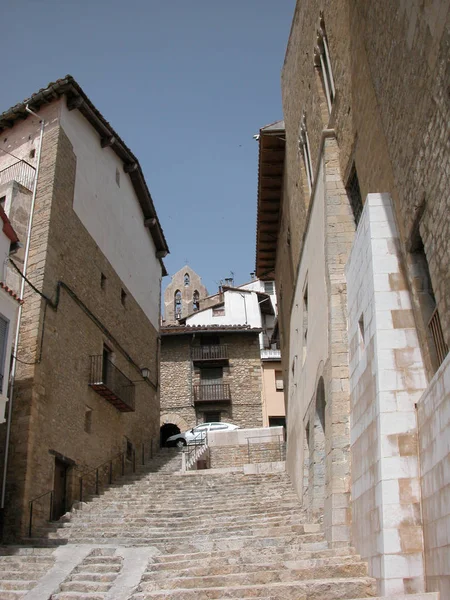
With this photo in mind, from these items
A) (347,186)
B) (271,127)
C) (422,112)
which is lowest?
(422,112)

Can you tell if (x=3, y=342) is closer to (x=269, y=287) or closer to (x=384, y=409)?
(x=384, y=409)

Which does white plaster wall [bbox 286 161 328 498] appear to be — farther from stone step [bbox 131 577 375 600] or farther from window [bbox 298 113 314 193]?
stone step [bbox 131 577 375 600]

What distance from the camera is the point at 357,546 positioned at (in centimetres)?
892

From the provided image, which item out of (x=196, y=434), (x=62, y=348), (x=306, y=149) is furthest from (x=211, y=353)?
(x=306, y=149)

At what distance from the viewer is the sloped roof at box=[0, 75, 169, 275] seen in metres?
18.9

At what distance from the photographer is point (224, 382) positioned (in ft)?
115

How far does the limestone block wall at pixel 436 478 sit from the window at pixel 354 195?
200 inches

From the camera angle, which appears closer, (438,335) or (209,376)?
(438,335)

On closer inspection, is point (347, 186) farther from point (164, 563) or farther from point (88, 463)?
point (88, 463)

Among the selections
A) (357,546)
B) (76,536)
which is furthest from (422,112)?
(76,536)

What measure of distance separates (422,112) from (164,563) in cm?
738

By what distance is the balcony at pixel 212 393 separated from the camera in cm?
3444

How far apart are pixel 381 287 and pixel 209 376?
26940mm

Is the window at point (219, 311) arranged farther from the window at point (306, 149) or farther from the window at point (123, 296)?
the window at point (306, 149)
